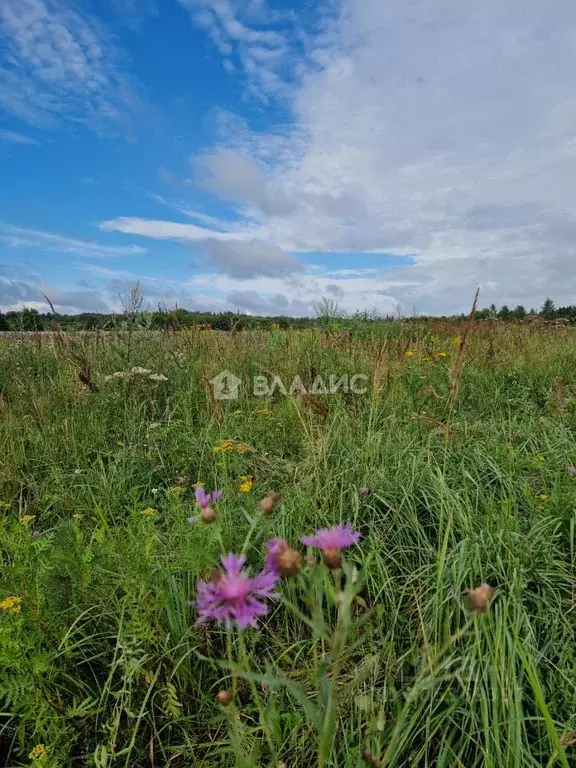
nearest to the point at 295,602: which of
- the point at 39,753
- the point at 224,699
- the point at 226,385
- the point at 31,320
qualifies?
the point at 39,753

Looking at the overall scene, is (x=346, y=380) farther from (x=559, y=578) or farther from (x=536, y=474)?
(x=559, y=578)

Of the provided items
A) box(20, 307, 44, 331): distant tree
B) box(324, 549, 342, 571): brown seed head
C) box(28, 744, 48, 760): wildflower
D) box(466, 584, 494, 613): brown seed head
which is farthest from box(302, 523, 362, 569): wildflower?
box(20, 307, 44, 331): distant tree

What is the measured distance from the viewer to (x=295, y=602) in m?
1.50

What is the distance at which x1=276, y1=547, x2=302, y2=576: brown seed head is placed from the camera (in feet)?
1.71

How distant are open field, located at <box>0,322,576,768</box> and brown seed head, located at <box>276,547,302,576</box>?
0.05 meters

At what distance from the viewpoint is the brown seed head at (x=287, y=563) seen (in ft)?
1.71

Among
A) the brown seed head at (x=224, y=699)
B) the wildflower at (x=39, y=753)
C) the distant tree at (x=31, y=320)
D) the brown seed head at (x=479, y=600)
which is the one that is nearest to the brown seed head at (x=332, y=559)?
the brown seed head at (x=479, y=600)

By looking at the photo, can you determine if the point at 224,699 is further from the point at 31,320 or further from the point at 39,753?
the point at 31,320

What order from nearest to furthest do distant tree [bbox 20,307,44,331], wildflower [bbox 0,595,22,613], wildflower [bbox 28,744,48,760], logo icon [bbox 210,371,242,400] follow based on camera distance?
wildflower [bbox 28,744,48,760]
wildflower [bbox 0,595,22,613]
logo icon [bbox 210,371,242,400]
distant tree [bbox 20,307,44,331]

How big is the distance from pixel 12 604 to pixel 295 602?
78 cm

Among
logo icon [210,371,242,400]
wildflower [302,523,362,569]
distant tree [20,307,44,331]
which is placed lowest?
logo icon [210,371,242,400]

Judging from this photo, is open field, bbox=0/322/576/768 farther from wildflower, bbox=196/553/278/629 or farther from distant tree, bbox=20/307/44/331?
distant tree, bbox=20/307/44/331

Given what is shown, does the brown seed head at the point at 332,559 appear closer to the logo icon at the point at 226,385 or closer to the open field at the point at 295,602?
the open field at the point at 295,602

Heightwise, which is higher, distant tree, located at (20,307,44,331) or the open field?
distant tree, located at (20,307,44,331)
